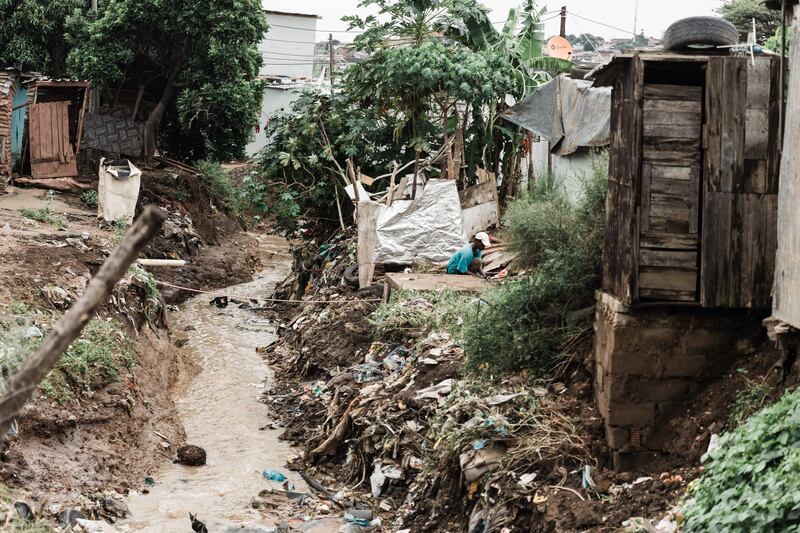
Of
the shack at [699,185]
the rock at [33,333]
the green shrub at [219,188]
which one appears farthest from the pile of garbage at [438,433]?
the green shrub at [219,188]

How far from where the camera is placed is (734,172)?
6332 mm

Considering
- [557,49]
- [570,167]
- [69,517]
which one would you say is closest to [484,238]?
[570,167]

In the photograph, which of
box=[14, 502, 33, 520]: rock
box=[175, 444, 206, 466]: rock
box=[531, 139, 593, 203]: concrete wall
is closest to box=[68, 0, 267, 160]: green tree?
box=[531, 139, 593, 203]: concrete wall

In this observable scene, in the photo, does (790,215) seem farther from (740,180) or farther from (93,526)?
(93,526)

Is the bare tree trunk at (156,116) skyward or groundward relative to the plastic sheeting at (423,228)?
skyward

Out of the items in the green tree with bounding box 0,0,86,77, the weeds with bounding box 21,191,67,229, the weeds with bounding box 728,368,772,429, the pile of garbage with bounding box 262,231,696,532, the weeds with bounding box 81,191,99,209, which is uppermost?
the green tree with bounding box 0,0,86,77

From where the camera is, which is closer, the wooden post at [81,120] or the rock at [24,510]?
the rock at [24,510]

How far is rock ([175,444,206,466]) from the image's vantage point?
394 inches

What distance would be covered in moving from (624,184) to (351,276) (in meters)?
8.41

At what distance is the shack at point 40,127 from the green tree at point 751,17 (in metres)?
15.3

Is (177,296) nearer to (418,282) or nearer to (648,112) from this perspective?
(418,282)

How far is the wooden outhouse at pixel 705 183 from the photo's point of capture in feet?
20.7

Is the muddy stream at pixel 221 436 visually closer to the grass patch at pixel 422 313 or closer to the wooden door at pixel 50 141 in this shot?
the grass patch at pixel 422 313

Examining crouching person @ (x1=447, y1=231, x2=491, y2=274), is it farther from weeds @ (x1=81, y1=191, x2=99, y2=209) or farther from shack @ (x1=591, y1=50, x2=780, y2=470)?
weeds @ (x1=81, y1=191, x2=99, y2=209)
